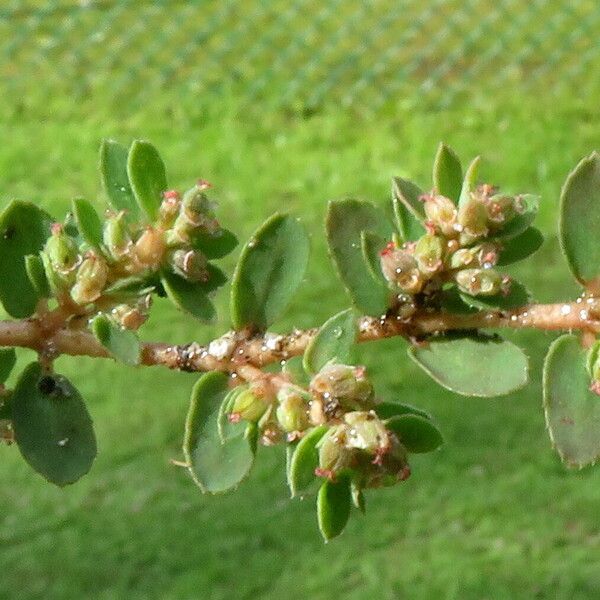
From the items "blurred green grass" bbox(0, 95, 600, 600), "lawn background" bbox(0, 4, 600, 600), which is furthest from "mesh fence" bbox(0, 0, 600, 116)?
"blurred green grass" bbox(0, 95, 600, 600)

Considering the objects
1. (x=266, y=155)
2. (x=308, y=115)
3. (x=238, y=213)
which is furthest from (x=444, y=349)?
(x=308, y=115)

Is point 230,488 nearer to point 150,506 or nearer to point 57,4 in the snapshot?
point 150,506

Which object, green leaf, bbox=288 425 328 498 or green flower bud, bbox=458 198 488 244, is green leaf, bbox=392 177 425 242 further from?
green leaf, bbox=288 425 328 498

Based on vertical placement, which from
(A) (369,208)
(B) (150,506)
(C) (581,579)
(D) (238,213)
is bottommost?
(C) (581,579)

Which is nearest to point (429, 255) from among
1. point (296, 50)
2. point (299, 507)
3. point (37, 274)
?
point (37, 274)

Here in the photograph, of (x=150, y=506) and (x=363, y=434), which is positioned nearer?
(x=363, y=434)

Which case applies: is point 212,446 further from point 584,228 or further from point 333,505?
point 584,228
